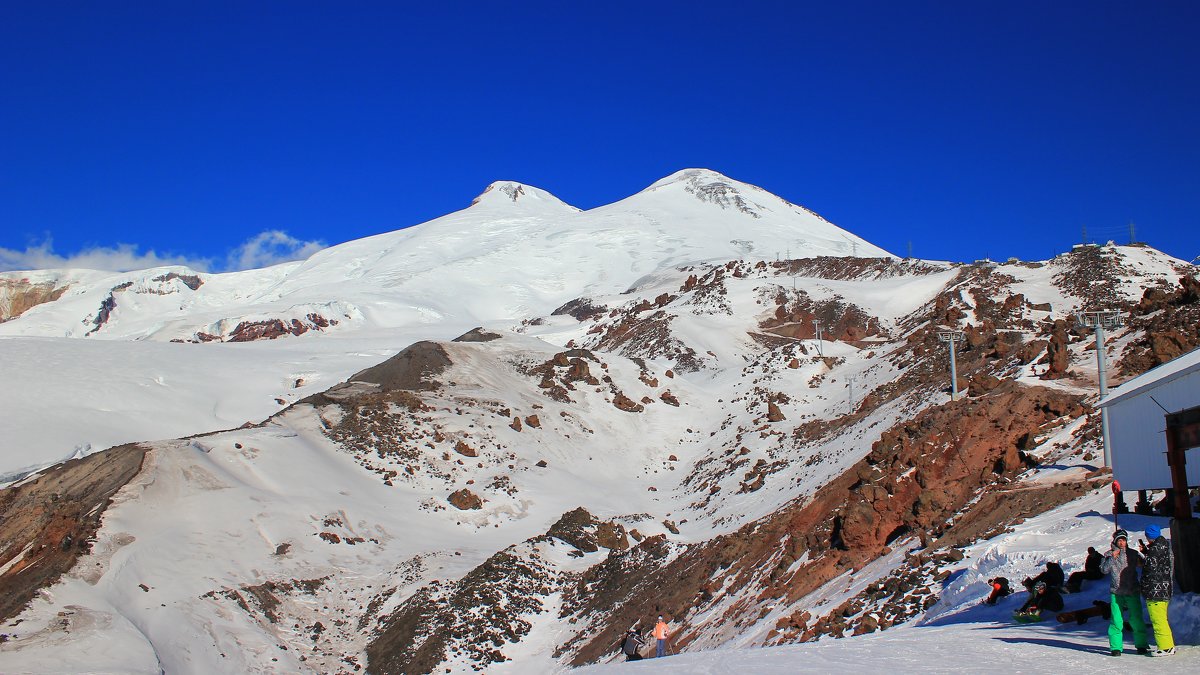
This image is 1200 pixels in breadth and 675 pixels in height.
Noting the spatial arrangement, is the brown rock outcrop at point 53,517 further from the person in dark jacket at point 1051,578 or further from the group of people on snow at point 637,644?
the person in dark jacket at point 1051,578

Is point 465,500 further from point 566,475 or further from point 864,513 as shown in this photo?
point 864,513

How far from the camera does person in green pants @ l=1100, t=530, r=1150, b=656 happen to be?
8.93 metres

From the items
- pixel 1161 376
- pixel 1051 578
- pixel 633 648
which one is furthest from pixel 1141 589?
pixel 633 648

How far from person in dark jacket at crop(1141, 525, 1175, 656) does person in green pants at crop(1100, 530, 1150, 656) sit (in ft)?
0.34

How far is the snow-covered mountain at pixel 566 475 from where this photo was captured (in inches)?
838

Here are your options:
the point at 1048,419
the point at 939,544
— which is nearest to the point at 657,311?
the point at 1048,419

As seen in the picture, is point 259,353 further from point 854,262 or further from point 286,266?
point 286,266

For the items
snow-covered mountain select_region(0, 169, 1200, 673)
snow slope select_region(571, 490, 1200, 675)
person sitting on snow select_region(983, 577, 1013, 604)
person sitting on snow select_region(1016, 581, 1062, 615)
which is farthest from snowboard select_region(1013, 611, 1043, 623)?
person sitting on snow select_region(983, 577, 1013, 604)

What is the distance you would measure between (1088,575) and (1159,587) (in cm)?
329

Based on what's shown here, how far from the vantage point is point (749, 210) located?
174 m

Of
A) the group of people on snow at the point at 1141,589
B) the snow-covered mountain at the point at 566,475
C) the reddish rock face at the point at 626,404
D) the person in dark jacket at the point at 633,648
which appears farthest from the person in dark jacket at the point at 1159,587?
the reddish rock face at the point at 626,404

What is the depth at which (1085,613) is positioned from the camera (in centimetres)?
1059

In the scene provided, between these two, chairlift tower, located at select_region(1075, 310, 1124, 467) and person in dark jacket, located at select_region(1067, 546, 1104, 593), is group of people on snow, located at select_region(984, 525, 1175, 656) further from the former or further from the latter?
chairlift tower, located at select_region(1075, 310, 1124, 467)

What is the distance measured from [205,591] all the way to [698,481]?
2292 centimetres
